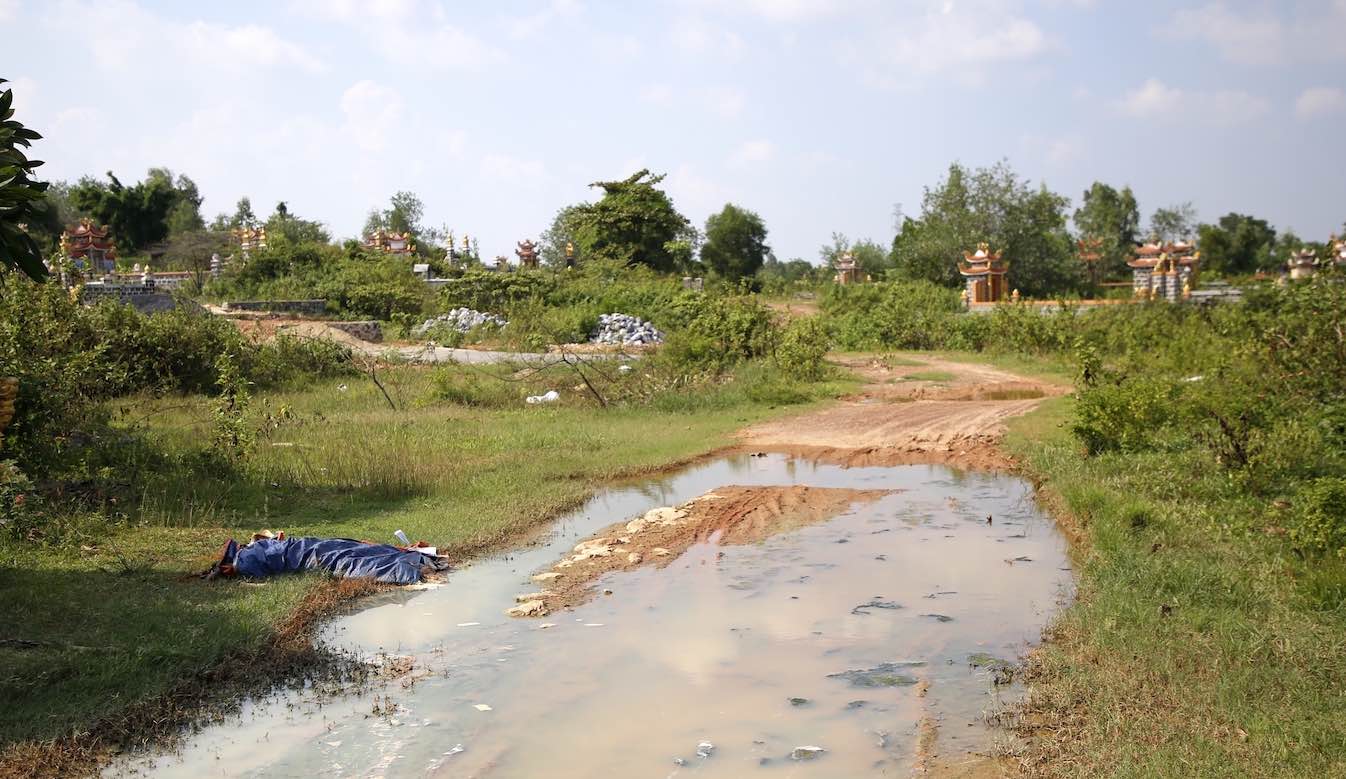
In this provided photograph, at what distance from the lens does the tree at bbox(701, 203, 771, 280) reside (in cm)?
4472

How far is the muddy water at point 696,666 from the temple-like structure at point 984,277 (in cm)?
2230

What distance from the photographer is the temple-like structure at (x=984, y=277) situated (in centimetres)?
3092

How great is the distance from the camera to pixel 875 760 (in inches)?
202

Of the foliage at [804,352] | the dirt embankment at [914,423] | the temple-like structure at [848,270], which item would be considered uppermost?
the temple-like structure at [848,270]

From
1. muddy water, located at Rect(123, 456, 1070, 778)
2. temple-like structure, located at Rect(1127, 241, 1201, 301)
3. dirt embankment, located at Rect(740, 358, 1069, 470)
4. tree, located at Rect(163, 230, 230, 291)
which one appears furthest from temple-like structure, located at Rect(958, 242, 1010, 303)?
tree, located at Rect(163, 230, 230, 291)

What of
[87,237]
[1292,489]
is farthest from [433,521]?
[87,237]

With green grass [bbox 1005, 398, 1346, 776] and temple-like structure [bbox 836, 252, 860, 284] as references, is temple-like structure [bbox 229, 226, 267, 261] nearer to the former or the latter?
temple-like structure [bbox 836, 252, 860, 284]

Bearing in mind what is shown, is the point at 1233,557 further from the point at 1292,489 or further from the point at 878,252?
the point at 878,252

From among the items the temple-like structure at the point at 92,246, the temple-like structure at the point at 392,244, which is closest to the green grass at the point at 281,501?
the temple-like structure at the point at 392,244

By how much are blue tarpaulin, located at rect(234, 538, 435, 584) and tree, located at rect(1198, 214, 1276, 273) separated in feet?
136

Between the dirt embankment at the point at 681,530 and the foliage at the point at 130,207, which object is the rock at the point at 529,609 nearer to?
the dirt embankment at the point at 681,530

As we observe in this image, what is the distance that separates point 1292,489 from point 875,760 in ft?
17.4

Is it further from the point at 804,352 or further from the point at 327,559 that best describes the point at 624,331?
the point at 327,559

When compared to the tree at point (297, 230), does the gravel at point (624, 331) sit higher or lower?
lower
